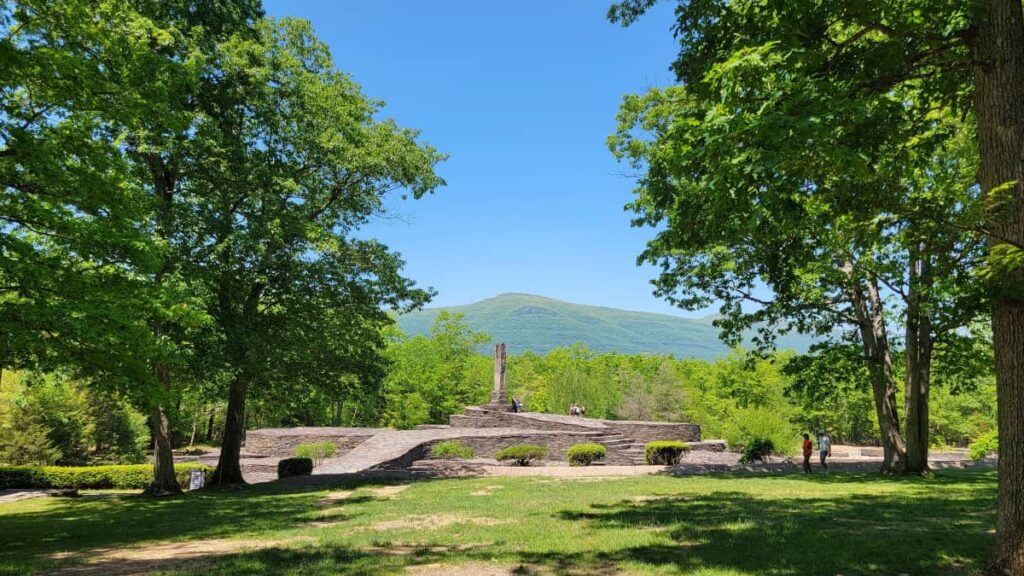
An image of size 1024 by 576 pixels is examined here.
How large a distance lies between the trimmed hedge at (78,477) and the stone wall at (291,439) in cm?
763

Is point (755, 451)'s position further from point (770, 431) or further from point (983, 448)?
point (983, 448)

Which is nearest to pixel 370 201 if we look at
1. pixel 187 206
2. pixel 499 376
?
pixel 187 206

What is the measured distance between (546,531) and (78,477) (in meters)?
23.0

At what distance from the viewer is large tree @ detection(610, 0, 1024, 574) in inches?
213

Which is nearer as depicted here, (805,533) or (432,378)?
(805,533)

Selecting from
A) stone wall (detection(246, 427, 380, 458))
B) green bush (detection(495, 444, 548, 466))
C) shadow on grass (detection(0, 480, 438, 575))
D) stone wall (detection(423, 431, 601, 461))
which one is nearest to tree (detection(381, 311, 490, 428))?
stone wall (detection(246, 427, 380, 458))

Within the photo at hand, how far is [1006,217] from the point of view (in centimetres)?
546

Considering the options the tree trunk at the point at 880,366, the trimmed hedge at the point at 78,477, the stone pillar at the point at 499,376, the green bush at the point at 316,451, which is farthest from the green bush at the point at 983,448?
the trimmed hedge at the point at 78,477

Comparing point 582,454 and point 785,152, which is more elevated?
point 785,152

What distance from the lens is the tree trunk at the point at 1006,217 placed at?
5.44 m

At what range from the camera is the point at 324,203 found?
19.1 meters

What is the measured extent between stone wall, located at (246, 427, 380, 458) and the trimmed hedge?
7630mm

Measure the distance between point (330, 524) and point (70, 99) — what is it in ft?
28.7

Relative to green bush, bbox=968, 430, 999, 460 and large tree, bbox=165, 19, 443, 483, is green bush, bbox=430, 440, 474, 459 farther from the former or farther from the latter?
green bush, bbox=968, 430, 999, 460
